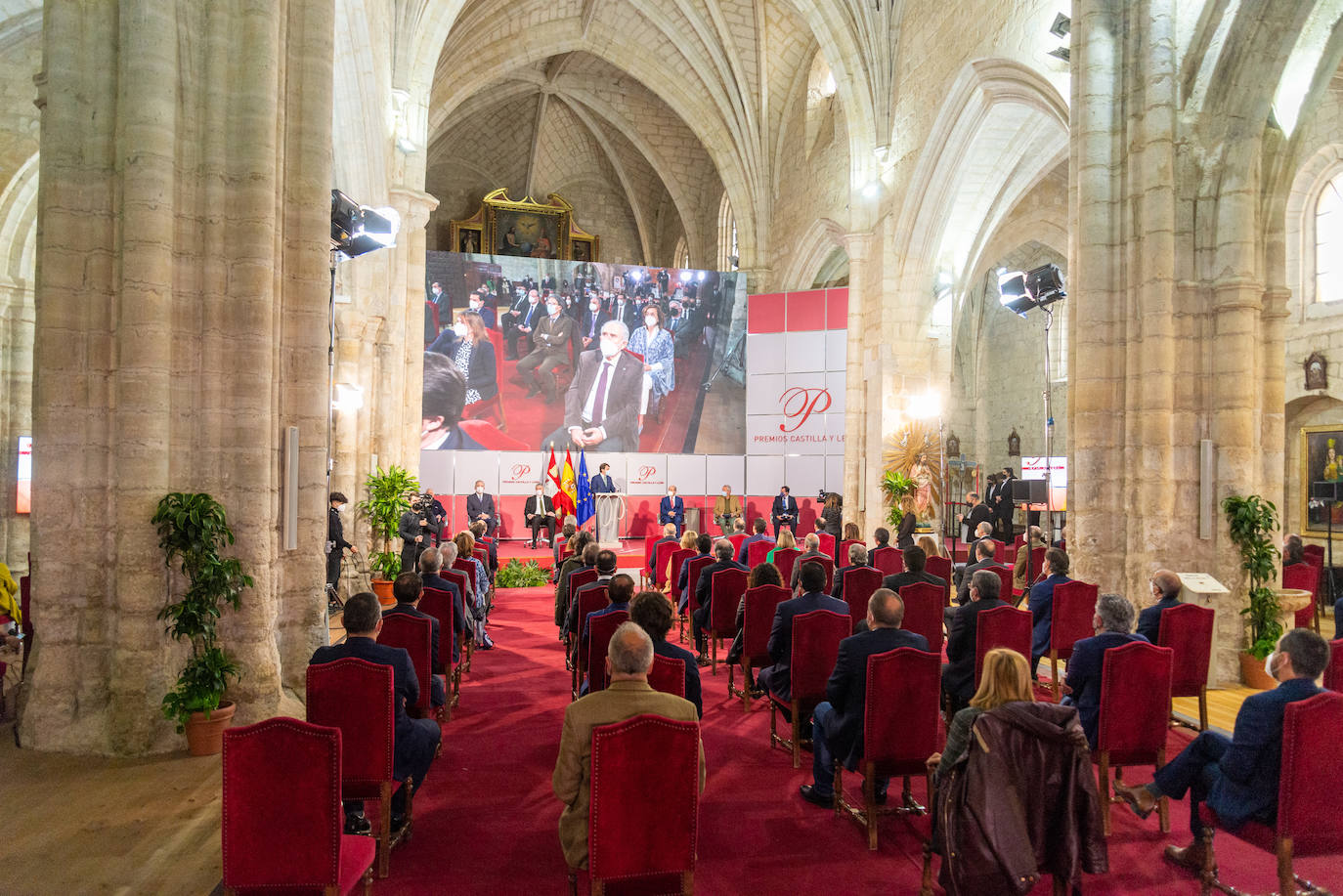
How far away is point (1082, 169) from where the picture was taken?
817 centimetres

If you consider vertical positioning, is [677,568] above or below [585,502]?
below

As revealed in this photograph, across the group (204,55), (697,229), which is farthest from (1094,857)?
(697,229)

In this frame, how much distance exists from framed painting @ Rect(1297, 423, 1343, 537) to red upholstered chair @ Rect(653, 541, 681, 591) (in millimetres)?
10672

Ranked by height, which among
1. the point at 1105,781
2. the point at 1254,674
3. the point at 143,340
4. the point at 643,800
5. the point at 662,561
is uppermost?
the point at 143,340

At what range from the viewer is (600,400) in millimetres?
19922

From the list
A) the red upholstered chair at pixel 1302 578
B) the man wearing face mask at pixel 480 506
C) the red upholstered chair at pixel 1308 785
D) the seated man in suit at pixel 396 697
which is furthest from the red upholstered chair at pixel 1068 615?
the man wearing face mask at pixel 480 506

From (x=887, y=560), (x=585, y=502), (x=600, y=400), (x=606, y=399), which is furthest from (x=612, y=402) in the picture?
(x=887, y=560)

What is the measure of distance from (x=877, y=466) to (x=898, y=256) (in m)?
3.91

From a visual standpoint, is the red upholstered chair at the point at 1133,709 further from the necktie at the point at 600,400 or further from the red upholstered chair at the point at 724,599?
the necktie at the point at 600,400

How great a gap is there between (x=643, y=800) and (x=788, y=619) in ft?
8.07

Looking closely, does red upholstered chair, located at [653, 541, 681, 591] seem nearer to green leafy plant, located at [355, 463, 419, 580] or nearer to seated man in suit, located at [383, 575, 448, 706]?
green leafy plant, located at [355, 463, 419, 580]

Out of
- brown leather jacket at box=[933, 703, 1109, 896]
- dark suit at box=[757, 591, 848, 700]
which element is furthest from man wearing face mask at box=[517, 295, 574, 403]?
brown leather jacket at box=[933, 703, 1109, 896]

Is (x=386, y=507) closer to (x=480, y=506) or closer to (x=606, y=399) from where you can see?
(x=480, y=506)

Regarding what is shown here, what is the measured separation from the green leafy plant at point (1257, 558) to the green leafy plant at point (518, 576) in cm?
885
